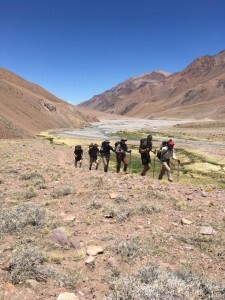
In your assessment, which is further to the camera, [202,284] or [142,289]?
[202,284]

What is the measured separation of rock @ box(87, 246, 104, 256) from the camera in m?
7.81

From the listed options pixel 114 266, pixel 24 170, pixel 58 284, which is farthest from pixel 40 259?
pixel 24 170

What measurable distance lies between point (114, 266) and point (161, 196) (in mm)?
4754

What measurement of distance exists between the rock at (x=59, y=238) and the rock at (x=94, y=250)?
1.93ft

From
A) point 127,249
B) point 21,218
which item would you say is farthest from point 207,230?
point 21,218

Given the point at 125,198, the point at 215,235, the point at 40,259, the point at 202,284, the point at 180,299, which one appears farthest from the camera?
the point at 125,198

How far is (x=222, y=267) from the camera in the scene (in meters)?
7.35

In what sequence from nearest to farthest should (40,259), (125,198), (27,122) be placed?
(40,259) → (125,198) → (27,122)

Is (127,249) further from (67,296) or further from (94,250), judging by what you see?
(67,296)

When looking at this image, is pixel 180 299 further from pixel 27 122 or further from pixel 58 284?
pixel 27 122

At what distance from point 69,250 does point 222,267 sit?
3.19 m

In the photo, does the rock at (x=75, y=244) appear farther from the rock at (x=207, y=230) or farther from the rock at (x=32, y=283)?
the rock at (x=207, y=230)

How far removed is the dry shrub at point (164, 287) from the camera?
6023 mm

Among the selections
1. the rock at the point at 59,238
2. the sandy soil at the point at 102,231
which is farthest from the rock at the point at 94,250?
the rock at the point at 59,238
